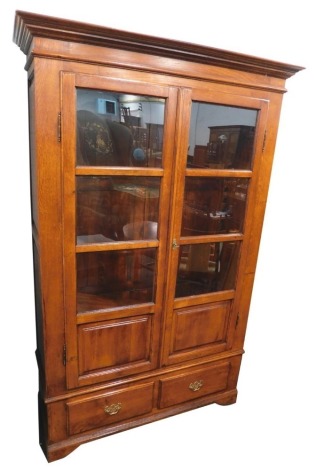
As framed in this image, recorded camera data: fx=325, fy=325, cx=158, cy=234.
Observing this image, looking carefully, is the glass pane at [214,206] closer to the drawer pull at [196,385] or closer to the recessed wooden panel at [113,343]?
the recessed wooden panel at [113,343]

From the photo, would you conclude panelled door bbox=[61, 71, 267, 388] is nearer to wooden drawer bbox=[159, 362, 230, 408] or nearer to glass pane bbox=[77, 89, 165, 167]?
glass pane bbox=[77, 89, 165, 167]

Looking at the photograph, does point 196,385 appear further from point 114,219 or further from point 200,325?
point 114,219

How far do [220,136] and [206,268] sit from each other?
0.67 meters

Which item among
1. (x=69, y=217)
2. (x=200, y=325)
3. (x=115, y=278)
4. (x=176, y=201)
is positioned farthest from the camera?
(x=200, y=325)

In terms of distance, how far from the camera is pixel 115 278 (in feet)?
5.14

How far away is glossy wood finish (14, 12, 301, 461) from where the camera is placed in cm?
120

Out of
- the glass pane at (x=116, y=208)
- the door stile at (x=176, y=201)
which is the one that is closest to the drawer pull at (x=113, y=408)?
the door stile at (x=176, y=201)

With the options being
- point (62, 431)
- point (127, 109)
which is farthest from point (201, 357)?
point (127, 109)

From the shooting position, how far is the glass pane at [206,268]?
163 centimetres

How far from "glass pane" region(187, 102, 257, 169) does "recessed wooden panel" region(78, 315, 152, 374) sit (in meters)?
0.80

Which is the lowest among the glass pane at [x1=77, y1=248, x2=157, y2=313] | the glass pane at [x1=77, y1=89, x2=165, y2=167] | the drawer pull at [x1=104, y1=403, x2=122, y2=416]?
the drawer pull at [x1=104, y1=403, x2=122, y2=416]

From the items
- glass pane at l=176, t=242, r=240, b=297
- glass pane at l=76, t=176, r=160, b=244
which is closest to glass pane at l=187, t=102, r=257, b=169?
glass pane at l=76, t=176, r=160, b=244

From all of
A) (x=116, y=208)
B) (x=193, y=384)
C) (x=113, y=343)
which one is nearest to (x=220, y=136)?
(x=116, y=208)

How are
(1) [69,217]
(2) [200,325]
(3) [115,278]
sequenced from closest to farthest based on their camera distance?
(1) [69,217]
(3) [115,278]
(2) [200,325]
